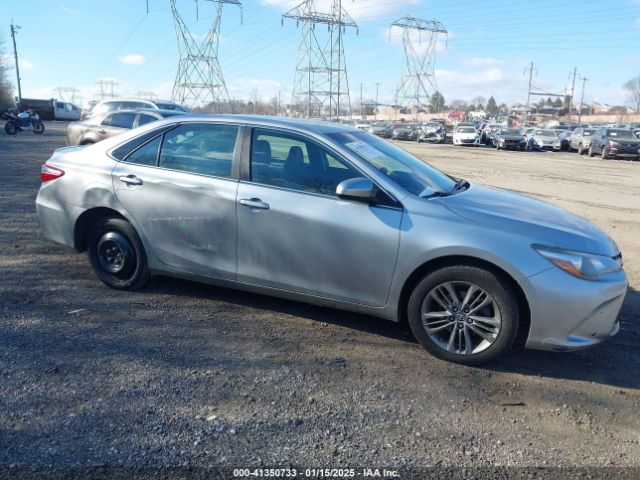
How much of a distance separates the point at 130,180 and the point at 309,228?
1.75m

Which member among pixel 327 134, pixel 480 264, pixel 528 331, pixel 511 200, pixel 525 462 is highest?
pixel 327 134

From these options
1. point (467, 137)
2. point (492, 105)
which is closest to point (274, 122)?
point (467, 137)

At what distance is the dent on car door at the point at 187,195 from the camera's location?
438 cm

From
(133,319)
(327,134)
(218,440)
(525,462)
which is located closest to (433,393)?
(525,462)

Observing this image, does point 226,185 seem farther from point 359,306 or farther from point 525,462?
point 525,462

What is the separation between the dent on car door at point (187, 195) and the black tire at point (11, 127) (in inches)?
1175

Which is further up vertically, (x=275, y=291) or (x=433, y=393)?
(x=275, y=291)

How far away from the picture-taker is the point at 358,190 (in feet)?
12.6

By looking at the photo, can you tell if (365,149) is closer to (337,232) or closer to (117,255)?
(337,232)

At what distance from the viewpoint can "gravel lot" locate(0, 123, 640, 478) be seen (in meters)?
2.83

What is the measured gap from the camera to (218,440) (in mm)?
2879

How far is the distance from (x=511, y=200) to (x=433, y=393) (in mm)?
1800

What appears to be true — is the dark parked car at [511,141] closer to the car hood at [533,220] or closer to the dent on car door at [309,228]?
the car hood at [533,220]

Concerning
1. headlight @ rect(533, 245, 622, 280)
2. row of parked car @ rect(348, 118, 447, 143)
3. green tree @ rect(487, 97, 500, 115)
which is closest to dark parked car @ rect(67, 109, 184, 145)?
headlight @ rect(533, 245, 622, 280)
